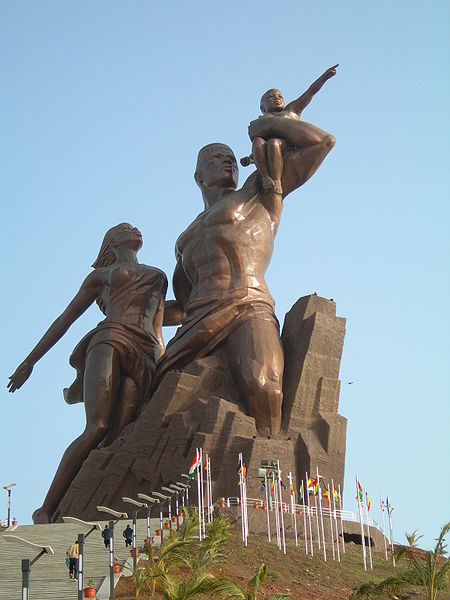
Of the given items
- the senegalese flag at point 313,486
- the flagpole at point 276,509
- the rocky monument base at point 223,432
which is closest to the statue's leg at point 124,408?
the rocky monument base at point 223,432

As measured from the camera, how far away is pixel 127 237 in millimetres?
19031

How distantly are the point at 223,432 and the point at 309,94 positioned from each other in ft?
23.8

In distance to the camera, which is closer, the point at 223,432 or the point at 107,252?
the point at 223,432

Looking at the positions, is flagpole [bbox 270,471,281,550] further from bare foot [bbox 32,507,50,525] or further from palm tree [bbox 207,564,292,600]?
bare foot [bbox 32,507,50,525]

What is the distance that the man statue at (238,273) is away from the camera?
15992 millimetres

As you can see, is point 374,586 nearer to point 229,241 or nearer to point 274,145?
point 229,241

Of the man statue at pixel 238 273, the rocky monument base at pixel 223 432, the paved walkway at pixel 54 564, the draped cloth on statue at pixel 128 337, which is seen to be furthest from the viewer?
the draped cloth on statue at pixel 128 337

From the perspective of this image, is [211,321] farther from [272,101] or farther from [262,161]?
[272,101]

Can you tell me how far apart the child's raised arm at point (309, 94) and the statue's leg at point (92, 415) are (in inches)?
231

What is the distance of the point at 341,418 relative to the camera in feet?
53.9

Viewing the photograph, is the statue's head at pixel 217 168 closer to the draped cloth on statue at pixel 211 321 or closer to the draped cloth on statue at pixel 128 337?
the draped cloth on statue at pixel 128 337

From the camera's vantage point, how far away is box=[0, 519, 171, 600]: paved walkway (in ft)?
29.2

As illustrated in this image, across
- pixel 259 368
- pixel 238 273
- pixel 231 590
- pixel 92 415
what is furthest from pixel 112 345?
pixel 231 590

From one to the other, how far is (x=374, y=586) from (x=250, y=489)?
443 centimetres
